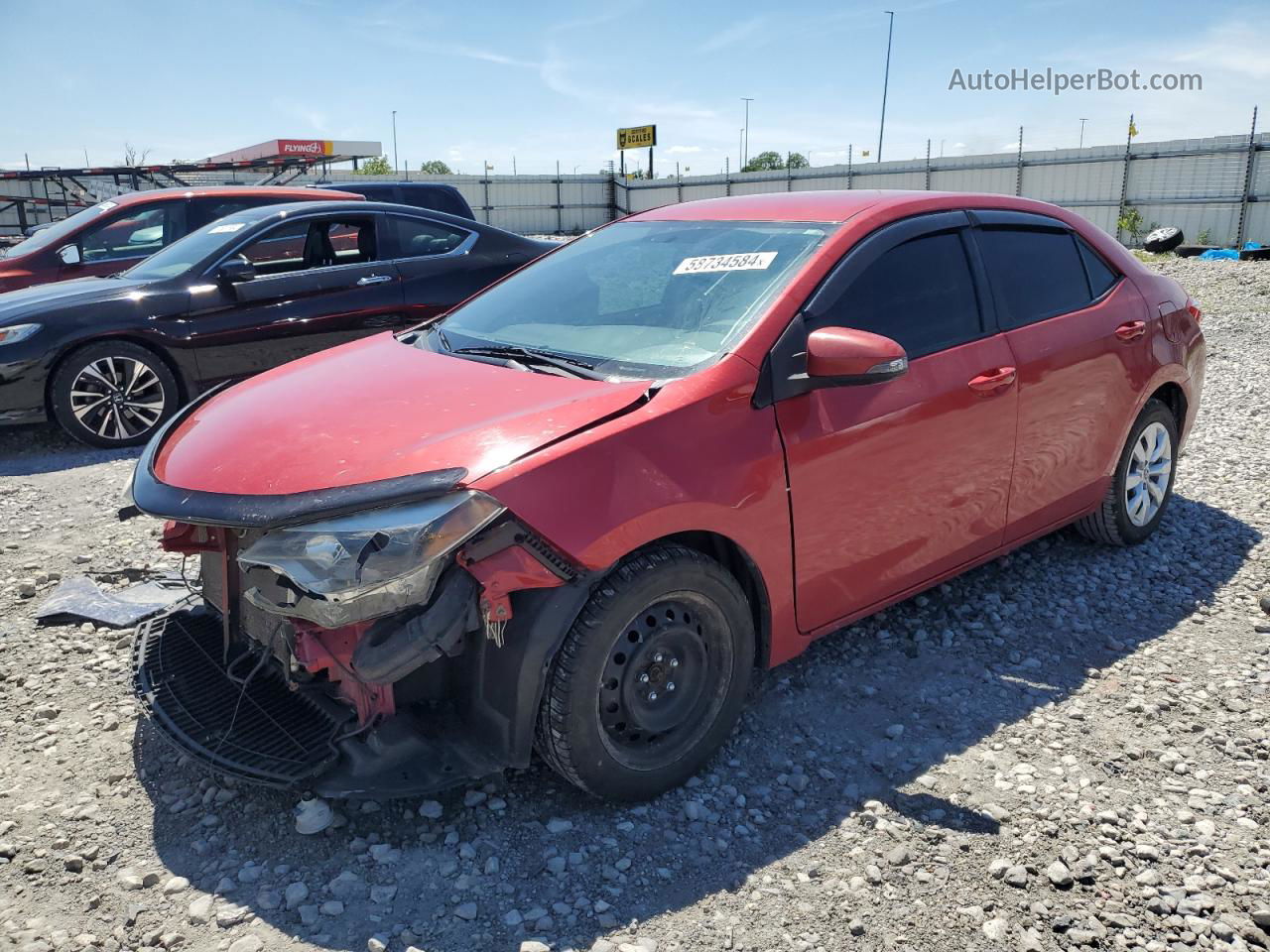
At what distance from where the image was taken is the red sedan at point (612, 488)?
7.89 ft

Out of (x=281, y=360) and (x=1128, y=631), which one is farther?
(x=281, y=360)

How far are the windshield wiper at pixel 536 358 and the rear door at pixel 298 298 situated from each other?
157 inches

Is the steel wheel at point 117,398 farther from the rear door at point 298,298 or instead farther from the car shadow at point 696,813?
the car shadow at point 696,813

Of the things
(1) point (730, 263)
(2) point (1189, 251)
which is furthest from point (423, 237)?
(2) point (1189, 251)

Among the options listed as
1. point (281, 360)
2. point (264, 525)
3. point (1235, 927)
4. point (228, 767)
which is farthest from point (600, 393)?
point (281, 360)

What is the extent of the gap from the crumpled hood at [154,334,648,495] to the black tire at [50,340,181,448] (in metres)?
3.87

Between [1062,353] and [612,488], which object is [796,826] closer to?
[612,488]

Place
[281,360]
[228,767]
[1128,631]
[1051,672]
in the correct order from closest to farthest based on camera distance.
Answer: [228,767], [1051,672], [1128,631], [281,360]

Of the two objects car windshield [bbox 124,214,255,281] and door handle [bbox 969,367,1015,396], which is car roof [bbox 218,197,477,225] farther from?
door handle [bbox 969,367,1015,396]

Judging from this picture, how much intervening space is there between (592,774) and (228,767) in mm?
945

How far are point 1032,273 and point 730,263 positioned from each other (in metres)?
1.42

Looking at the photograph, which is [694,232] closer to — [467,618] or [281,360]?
[467,618]

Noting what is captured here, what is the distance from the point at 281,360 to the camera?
6918 millimetres

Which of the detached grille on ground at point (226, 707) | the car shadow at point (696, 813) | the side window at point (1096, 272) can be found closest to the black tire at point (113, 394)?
the detached grille on ground at point (226, 707)
